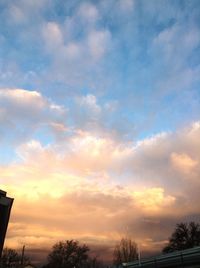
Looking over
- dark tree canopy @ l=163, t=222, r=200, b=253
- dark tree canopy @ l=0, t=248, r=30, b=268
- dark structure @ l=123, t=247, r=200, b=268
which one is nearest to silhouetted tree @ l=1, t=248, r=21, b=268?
dark tree canopy @ l=0, t=248, r=30, b=268

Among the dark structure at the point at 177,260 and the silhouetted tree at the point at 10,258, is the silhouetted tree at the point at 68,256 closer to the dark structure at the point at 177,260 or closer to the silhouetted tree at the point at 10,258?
the silhouetted tree at the point at 10,258

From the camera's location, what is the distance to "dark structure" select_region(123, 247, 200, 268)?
64.8 ft

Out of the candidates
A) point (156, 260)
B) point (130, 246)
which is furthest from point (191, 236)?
point (156, 260)

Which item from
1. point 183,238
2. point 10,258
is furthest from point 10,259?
point 183,238

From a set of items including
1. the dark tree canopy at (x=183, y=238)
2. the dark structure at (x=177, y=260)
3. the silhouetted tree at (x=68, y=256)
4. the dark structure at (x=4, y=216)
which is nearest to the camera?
the dark structure at (x=4, y=216)

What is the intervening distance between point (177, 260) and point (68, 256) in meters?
91.8

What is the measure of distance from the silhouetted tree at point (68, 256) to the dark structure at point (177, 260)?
8408 cm

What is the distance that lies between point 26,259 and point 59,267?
54.7 feet

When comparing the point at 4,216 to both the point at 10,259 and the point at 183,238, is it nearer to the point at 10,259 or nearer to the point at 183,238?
the point at 183,238

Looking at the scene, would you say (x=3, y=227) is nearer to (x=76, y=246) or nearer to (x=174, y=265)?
(x=174, y=265)

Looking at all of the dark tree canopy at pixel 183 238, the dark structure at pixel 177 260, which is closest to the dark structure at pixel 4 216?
the dark structure at pixel 177 260

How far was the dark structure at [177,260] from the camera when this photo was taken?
1977 cm

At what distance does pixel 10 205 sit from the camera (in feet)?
34.9

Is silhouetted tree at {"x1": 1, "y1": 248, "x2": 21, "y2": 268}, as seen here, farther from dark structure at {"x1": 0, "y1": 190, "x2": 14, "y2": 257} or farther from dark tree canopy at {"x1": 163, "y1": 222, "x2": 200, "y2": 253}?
dark structure at {"x1": 0, "y1": 190, "x2": 14, "y2": 257}
